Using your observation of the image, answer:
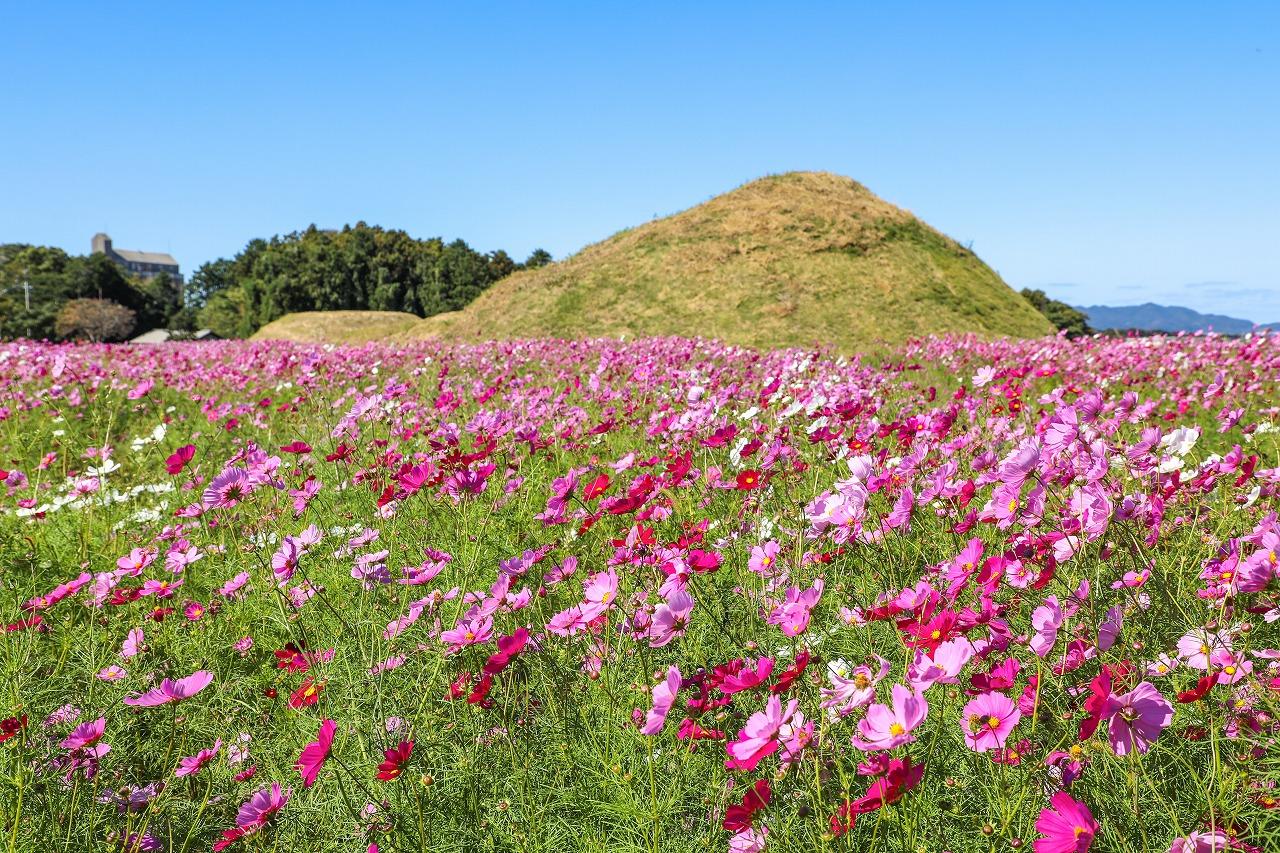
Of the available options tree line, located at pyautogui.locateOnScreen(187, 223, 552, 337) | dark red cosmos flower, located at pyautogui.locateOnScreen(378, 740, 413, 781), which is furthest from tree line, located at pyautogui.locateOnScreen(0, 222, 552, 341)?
dark red cosmos flower, located at pyautogui.locateOnScreen(378, 740, 413, 781)

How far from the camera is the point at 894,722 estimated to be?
4.13 feet

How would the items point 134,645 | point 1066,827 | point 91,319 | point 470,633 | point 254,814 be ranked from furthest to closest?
point 91,319 < point 134,645 < point 470,633 < point 254,814 < point 1066,827

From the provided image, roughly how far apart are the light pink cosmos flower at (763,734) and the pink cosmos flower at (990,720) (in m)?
0.29

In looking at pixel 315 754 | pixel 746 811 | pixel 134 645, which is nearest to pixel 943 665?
pixel 746 811

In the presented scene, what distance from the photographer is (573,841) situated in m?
1.72

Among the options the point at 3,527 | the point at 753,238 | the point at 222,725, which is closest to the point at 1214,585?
the point at 222,725

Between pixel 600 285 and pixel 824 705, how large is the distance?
66.3 feet

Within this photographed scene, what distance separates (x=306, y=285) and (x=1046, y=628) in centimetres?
5576

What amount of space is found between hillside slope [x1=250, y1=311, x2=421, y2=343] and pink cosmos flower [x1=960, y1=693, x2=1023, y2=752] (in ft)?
77.5

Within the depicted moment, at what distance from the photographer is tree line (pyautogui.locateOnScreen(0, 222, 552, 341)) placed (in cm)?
5109

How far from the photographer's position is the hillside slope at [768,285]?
727 inches

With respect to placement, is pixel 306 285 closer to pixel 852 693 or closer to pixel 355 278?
pixel 355 278

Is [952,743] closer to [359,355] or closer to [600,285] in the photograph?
[359,355]

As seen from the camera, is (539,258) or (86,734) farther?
(539,258)
